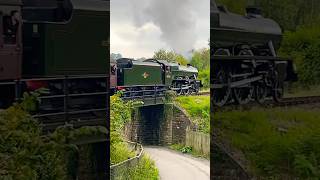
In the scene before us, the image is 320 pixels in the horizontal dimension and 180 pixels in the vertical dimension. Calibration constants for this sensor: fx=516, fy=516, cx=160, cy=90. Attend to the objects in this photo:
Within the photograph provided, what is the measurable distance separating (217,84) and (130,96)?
0.67 meters

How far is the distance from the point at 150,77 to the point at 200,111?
18.1 inches

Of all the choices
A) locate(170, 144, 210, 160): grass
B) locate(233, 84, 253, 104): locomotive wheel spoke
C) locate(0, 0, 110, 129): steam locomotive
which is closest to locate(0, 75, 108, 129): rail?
locate(0, 0, 110, 129): steam locomotive

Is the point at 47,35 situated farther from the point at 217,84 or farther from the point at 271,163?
the point at 271,163

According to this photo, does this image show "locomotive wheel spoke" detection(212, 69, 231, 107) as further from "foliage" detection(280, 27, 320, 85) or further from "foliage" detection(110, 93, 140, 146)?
"foliage" detection(110, 93, 140, 146)

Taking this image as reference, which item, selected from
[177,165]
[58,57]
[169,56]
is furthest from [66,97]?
[177,165]

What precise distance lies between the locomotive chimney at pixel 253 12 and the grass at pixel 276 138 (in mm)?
719

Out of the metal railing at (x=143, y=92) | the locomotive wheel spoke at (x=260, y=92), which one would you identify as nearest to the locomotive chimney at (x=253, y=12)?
the locomotive wheel spoke at (x=260, y=92)

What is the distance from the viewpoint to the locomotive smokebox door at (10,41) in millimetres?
3365

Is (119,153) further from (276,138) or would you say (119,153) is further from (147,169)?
(276,138)

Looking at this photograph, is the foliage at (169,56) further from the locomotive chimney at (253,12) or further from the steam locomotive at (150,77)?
the locomotive chimney at (253,12)

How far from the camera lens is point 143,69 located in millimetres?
3877

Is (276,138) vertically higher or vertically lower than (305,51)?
lower

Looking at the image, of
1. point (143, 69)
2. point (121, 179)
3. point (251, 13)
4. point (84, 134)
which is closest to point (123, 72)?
point (143, 69)

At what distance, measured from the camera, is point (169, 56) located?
390cm
